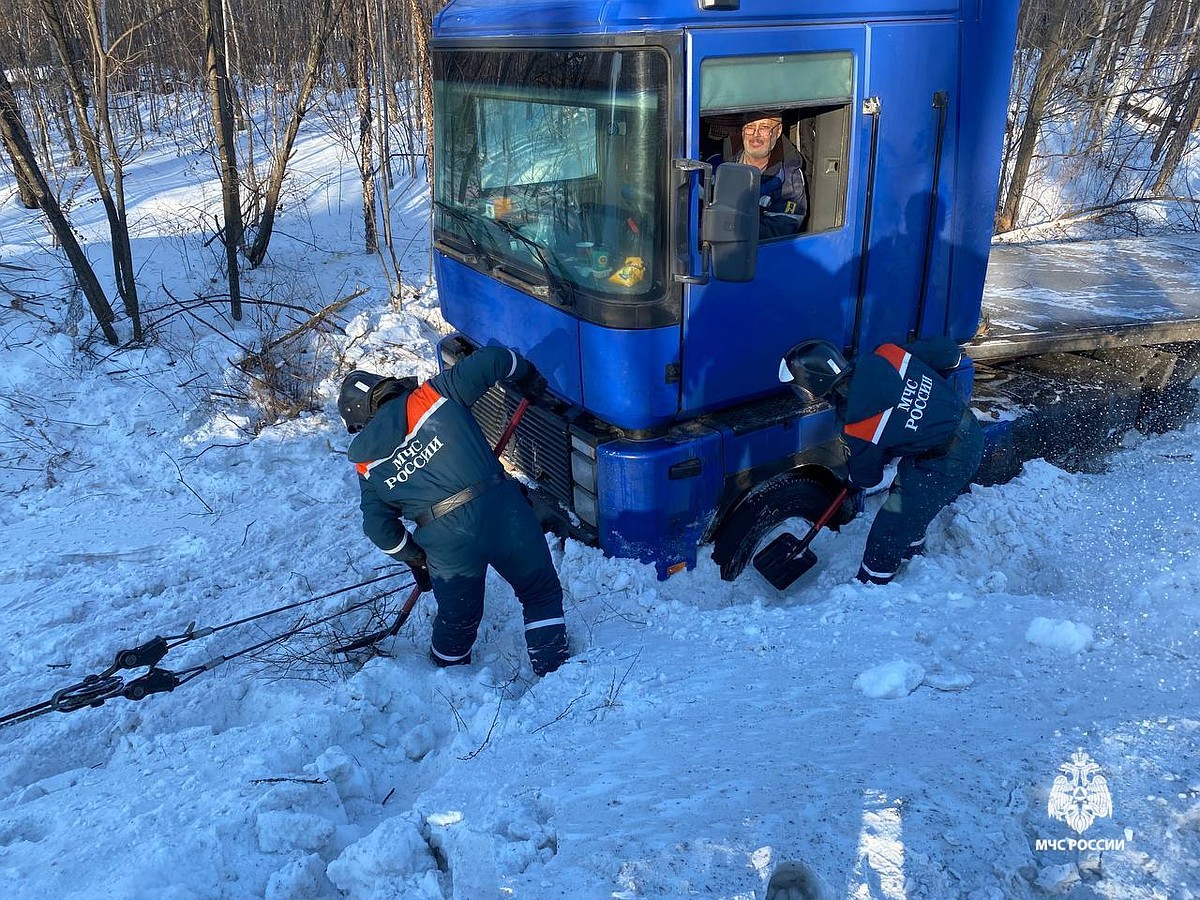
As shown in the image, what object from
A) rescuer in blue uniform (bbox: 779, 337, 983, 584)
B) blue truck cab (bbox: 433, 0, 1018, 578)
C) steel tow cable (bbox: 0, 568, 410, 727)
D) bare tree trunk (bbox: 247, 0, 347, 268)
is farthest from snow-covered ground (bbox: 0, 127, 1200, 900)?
bare tree trunk (bbox: 247, 0, 347, 268)

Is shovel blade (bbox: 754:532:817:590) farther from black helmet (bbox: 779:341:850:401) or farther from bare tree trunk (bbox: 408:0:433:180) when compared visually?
bare tree trunk (bbox: 408:0:433:180)

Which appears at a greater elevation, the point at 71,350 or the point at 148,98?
the point at 148,98

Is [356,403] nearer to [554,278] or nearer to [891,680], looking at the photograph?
[554,278]

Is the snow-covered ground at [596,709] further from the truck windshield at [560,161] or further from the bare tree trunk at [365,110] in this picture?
the bare tree trunk at [365,110]

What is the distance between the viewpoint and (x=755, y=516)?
12.9 feet

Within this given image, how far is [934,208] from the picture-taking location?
12.8ft

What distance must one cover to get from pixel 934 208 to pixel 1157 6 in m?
15.8

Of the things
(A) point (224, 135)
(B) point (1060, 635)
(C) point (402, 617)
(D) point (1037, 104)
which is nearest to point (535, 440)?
(C) point (402, 617)

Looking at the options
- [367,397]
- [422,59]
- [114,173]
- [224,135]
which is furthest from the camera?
[422,59]

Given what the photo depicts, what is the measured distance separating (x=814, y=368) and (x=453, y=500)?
5.39ft

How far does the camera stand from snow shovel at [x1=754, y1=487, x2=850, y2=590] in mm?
4059

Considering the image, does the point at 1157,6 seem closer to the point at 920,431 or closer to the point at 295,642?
the point at 920,431

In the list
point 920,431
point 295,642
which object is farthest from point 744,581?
point 295,642

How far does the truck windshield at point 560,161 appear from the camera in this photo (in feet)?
10.2
